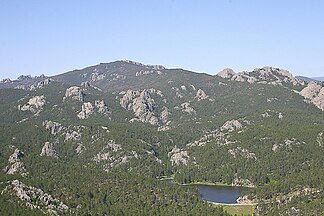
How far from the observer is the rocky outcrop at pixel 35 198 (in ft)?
512

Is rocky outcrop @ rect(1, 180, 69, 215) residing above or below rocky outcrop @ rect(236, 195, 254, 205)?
above

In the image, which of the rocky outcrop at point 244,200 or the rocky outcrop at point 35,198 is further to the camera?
the rocky outcrop at point 244,200

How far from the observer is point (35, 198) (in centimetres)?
16225

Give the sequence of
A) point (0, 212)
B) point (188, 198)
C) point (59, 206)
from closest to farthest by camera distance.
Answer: point (0, 212) < point (59, 206) < point (188, 198)

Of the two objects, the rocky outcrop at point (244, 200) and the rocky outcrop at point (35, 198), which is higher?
the rocky outcrop at point (35, 198)

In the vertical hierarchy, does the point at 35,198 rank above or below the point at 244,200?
above

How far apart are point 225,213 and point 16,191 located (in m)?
74.8

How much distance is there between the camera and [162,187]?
19725cm

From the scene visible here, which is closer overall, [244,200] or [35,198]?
[35,198]

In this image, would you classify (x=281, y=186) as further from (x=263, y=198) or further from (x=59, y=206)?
(x=59, y=206)

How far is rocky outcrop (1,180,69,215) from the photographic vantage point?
512ft

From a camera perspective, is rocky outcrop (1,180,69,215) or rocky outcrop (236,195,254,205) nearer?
rocky outcrop (1,180,69,215)

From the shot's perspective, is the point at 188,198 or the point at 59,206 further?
the point at 188,198

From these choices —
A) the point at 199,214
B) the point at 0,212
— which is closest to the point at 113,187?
the point at 199,214
